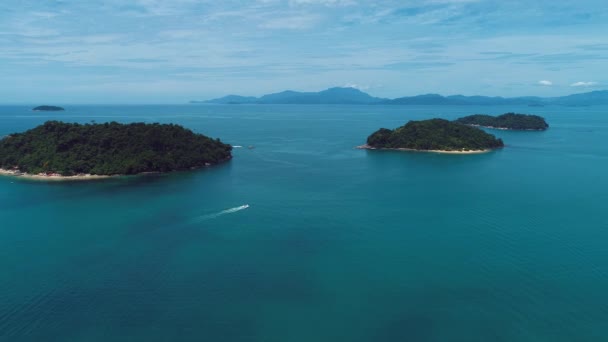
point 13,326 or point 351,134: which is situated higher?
point 351,134

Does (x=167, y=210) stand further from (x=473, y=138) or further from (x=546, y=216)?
(x=473, y=138)

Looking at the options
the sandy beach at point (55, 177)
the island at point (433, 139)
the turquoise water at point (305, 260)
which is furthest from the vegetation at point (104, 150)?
the island at point (433, 139)

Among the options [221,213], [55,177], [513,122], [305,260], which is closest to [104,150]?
[55,177]

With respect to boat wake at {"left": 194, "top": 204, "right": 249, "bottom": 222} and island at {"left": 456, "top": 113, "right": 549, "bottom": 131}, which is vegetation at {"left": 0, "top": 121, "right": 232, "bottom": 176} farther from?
island at {"left": 456, "top": 113, "right": 549, "bottom": 131}

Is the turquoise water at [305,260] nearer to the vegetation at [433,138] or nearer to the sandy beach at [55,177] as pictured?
the sandy beach at [55,177]

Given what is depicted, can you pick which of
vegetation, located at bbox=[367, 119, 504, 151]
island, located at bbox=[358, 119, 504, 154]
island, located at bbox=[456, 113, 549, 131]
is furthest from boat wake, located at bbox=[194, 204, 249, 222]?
island, located at bbox=[456, 113, 549, 131]

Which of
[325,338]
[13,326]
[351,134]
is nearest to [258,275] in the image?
[325,338]
